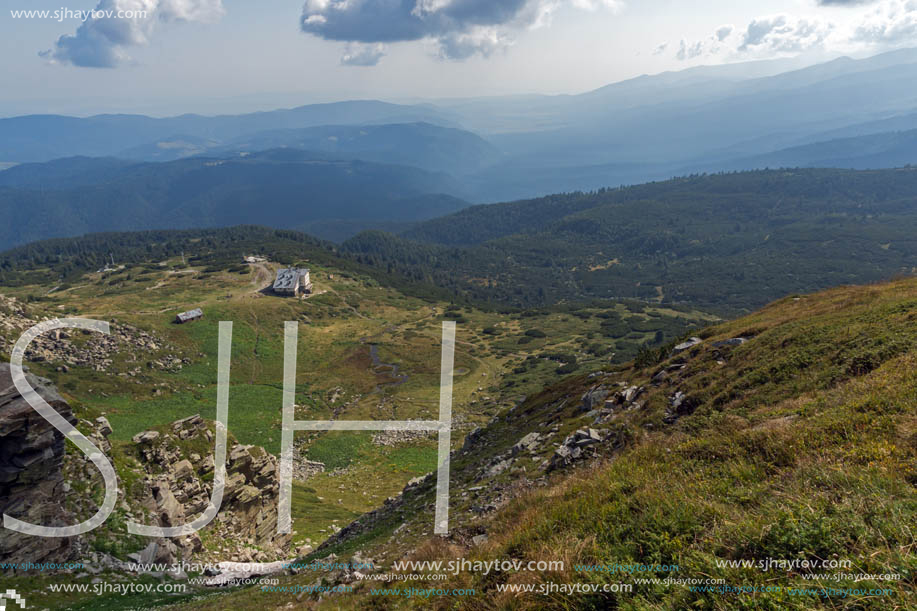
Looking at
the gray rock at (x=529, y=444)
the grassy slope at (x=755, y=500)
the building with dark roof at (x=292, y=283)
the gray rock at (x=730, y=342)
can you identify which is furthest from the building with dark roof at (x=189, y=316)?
the gray rock at (x=730, y=342)

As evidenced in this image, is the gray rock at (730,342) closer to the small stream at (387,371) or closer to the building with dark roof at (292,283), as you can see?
the small stream at (387,371)

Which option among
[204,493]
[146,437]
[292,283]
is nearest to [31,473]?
[146,437]

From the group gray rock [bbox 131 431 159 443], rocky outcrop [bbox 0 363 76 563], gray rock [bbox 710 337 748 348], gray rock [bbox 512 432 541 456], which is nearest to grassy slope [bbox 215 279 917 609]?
gray rock [bbox 710 337 748 348]

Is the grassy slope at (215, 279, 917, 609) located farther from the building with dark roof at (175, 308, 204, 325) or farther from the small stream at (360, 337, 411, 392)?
the building with dark roof at (175, 308, 204, 325)

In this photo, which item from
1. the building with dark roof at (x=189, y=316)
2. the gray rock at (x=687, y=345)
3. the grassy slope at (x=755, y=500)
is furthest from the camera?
the building with dark roof at (x=189, y=316)

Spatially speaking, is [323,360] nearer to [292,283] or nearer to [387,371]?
[387,371]

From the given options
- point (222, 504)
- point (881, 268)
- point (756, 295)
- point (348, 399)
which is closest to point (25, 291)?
point (348, 399)

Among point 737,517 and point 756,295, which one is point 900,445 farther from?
point 756,295
